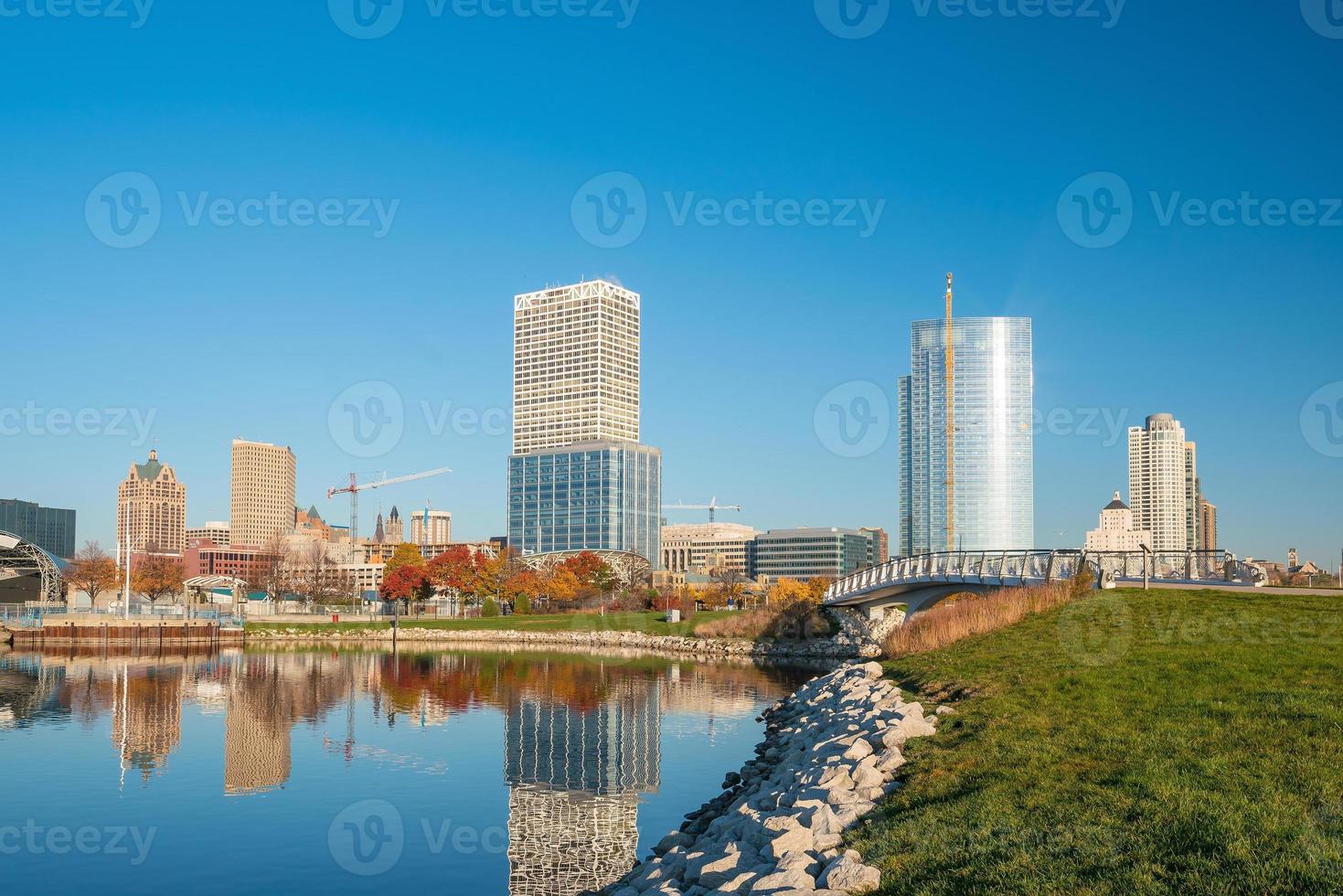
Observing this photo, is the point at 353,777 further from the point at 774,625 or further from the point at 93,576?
the point at 93,576

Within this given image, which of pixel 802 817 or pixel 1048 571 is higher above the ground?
pixel 1048 571

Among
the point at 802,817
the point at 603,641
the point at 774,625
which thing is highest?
the point at 802,817

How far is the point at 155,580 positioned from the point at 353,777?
120603mm

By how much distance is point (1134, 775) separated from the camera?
45.5 feet

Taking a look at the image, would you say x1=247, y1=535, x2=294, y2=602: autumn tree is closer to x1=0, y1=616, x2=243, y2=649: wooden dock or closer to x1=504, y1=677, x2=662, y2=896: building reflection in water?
x1=0, y1=616, x2=243, y2=649: wooden dock

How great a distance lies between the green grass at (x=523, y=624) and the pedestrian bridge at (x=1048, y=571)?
39721 millimetres

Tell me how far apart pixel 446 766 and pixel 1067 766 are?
24239mm

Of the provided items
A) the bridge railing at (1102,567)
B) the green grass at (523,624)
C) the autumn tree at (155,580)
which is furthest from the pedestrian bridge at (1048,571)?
the autumn tree at (155,580)

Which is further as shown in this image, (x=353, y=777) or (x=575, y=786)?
(x=353, y=777)

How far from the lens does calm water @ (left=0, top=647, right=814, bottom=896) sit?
22.9 meters

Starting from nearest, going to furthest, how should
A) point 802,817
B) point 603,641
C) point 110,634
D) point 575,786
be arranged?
point 802,817
point 575,786
point 110,634
point 603,641

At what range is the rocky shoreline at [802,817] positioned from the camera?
13203mm

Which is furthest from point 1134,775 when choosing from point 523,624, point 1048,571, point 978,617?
point 523,624

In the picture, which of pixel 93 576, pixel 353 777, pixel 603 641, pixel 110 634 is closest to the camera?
pixel 353 777
